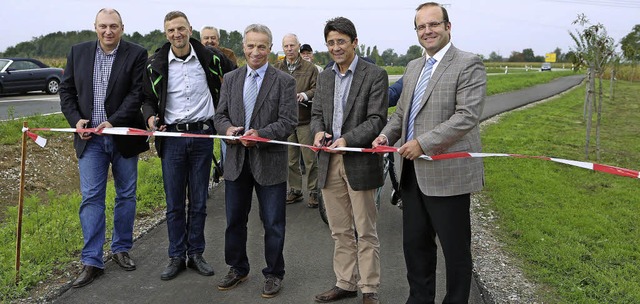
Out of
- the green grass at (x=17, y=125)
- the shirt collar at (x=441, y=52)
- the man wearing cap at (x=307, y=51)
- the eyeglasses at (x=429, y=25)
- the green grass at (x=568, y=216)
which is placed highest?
the man wearing cap at (x=307, y=51)

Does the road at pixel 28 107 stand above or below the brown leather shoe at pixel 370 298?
above

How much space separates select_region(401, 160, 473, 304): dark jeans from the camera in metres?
3.80

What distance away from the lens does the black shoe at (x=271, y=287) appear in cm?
468

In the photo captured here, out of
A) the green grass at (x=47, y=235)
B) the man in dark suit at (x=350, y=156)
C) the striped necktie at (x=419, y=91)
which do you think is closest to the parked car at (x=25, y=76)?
the green grass at (x=47, y=235)

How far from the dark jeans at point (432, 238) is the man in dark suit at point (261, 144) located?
117 cm

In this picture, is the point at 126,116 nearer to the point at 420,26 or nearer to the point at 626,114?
the point at 420,26

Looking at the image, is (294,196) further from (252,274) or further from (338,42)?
(338,42)

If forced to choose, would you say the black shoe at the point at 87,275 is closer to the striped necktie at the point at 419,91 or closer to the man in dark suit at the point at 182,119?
the man in dark suit at the point at 182,119

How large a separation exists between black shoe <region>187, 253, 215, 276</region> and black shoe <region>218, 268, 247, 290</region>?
Result: 1.08 feet

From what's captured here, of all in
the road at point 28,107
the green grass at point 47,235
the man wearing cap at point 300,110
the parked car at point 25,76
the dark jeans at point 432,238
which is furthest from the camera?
the parked car at point 25,76

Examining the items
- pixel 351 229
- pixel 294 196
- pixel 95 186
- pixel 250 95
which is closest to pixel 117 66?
pixel 95 186

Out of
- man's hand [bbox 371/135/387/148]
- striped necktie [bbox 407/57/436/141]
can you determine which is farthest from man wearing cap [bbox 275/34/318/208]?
striped necktie [bbox 407/57/436/141]

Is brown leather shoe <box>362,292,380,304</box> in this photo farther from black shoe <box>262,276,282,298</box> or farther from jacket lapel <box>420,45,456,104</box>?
jacket lapel <box>420,45,456,104</box>

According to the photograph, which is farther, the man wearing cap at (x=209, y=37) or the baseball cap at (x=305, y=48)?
the baseball cap at (x=305, y=48)
